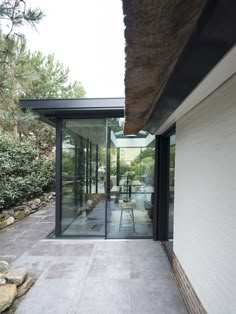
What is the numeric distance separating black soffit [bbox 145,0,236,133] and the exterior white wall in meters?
0.33

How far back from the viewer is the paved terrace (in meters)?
2.60

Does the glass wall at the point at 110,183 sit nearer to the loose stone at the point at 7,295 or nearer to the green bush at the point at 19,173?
the green bush at the point at 19,173

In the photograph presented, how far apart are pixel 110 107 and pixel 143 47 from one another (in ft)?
10.9

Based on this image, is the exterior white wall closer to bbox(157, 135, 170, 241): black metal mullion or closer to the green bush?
bbox(157, 135, 170, 241): black metal mullion

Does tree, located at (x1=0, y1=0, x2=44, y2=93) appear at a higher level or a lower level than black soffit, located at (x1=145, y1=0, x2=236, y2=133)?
higher

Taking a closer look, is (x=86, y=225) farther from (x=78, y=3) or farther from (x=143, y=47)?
(x=143, y=47)

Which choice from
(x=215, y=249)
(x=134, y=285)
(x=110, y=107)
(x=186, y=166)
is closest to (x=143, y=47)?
(x=215, y=249)

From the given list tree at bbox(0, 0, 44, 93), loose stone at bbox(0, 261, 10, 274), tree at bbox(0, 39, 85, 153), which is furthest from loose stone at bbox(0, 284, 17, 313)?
tree at bbox(0, 0, 44, 93)

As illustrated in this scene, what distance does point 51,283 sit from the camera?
306 centimetres

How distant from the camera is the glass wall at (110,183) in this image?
4.94 meters

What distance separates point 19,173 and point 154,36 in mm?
6760

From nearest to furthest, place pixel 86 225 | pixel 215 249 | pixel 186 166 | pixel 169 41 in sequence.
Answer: pixel 169 41, pixel 215 249, pixel 186 166, pixel 86 225

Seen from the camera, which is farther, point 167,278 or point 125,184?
point 125,184

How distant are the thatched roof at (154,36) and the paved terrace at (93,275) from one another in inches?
92.2
